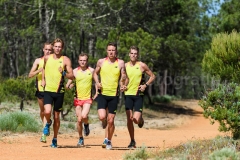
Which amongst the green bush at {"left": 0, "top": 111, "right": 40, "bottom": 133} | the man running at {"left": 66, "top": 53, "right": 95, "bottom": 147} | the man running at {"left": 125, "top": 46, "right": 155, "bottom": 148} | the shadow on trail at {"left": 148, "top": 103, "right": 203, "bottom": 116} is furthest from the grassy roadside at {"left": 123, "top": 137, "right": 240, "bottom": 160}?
the shadow on trail at {"left": 148, "top": 103, "right": 203, "bottom": 116}

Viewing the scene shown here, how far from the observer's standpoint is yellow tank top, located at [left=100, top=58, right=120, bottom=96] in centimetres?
1216

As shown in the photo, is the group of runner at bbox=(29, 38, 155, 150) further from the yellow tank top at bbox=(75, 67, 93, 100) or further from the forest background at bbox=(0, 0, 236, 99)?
the forest background at bbox=(0, 0, 236, 99)

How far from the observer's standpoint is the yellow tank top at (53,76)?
12.2 meters

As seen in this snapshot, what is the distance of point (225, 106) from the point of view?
1139 cm

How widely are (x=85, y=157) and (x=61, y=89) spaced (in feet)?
7.49

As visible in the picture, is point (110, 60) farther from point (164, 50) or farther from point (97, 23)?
point (164, 50)

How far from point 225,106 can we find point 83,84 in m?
3.46

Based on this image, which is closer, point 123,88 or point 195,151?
point 195,151

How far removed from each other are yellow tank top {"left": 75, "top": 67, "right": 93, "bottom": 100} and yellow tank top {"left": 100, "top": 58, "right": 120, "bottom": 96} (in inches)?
33.9

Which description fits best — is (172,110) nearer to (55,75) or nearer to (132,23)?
(132,23)

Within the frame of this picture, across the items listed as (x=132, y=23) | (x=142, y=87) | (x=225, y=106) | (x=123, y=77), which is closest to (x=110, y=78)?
(x=123, y=77)

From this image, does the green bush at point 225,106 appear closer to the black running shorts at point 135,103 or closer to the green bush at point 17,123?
the black running shorts at point 135,103

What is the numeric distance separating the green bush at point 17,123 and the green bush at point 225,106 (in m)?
6.42

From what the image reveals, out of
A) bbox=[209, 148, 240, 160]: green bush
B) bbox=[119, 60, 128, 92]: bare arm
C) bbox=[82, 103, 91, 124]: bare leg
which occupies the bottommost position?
bbox=[209, 148, 240, 160]: green bush
